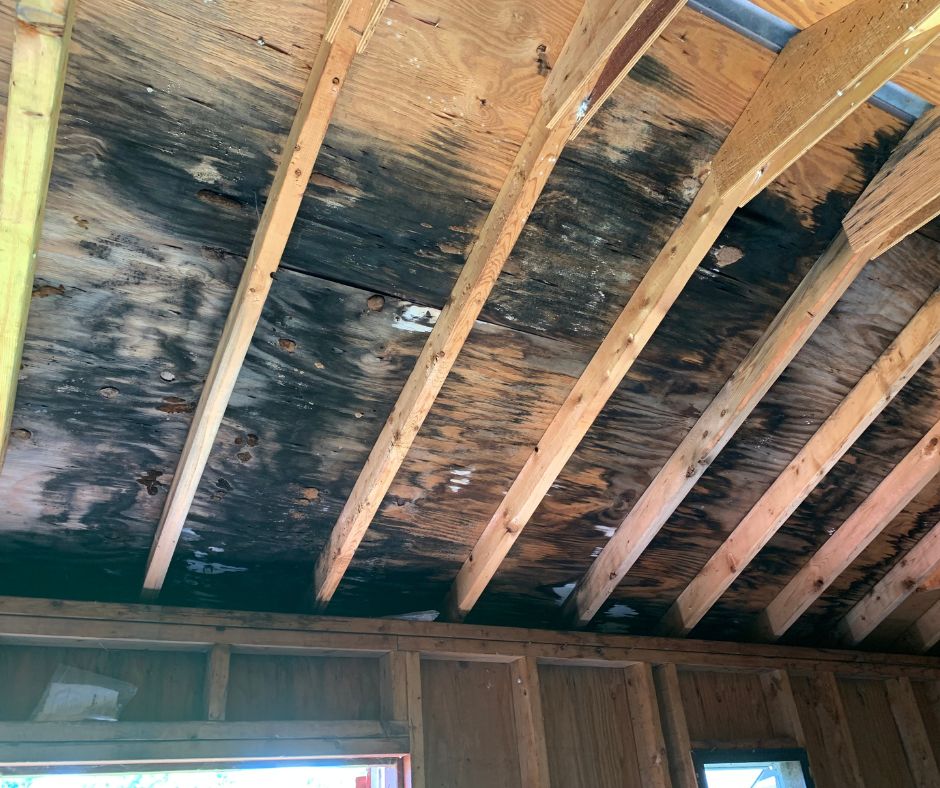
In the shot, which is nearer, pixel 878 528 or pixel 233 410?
pixel 233 410

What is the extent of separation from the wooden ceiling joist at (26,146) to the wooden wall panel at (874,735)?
371 centimetres

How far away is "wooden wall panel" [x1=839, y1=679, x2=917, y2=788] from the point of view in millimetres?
3586

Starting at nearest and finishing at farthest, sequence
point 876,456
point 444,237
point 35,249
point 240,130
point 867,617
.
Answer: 1. point 35,249
2. point 240,130
3. point 444,237
4. point 876,456
5. point 867,617

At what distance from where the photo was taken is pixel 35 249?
1586 mm

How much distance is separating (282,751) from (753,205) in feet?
6.84

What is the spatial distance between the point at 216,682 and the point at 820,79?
229 centimetres

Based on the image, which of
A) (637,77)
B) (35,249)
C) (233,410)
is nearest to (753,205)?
(637,77)

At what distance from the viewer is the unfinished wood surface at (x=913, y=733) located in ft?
11.9

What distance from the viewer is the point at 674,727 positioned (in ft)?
10.3

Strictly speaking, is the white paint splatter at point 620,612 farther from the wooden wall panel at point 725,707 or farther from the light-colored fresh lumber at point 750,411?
the wooden wall panel at point 725,707

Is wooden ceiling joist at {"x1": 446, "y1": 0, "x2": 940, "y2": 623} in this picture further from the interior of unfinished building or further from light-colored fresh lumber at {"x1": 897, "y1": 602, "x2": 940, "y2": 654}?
light-colored fresh lumber at {"x1": 897, "y1": 602, "x2": 940, "y2": 654}

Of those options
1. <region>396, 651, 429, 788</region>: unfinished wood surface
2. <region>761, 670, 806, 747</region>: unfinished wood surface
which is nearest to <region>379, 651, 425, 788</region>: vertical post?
<region>396, 651, 429, 788</region>: unfinished wood surface

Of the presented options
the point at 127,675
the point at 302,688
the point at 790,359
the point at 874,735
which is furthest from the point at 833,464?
the point at 127,675

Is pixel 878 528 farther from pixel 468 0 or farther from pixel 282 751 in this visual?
pixel 468 0
